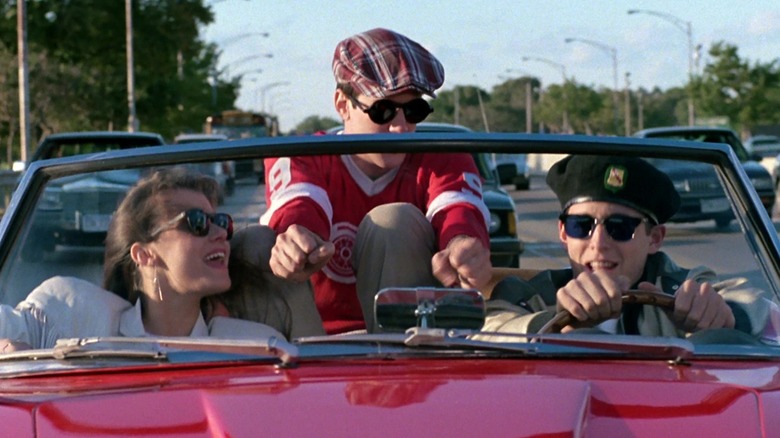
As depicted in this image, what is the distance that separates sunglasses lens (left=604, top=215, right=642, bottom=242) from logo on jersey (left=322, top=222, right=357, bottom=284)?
2.11 feet

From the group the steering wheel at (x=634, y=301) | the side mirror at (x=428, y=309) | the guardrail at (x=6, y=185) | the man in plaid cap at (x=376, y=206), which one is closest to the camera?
the side mirror at (x=428, y=309)

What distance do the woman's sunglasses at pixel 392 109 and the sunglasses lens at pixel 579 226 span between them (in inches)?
23.8

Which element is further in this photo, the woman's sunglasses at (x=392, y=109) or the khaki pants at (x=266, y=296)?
the woman's sunglasses at (x=392, y=109)

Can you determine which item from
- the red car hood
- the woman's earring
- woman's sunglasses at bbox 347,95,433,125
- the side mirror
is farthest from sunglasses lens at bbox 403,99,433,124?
the red car hood

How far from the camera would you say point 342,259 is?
3.78 meters

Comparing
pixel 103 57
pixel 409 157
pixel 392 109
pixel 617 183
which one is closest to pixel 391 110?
pixel 392 109

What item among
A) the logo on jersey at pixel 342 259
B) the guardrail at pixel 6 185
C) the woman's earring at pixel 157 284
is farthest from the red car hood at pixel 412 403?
the guardrail at pixel 6 185

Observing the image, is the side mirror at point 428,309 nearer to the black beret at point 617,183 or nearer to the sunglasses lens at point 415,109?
the black beret at point 617,183

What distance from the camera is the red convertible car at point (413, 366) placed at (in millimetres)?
2404

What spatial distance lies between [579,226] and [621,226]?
99 millimetres

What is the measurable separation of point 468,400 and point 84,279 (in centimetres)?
128

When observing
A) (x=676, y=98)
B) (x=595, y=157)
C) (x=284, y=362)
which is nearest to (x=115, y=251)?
(x=284, y=362)

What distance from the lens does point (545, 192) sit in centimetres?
374

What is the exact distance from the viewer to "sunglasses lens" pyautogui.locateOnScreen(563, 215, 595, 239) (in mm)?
3525
